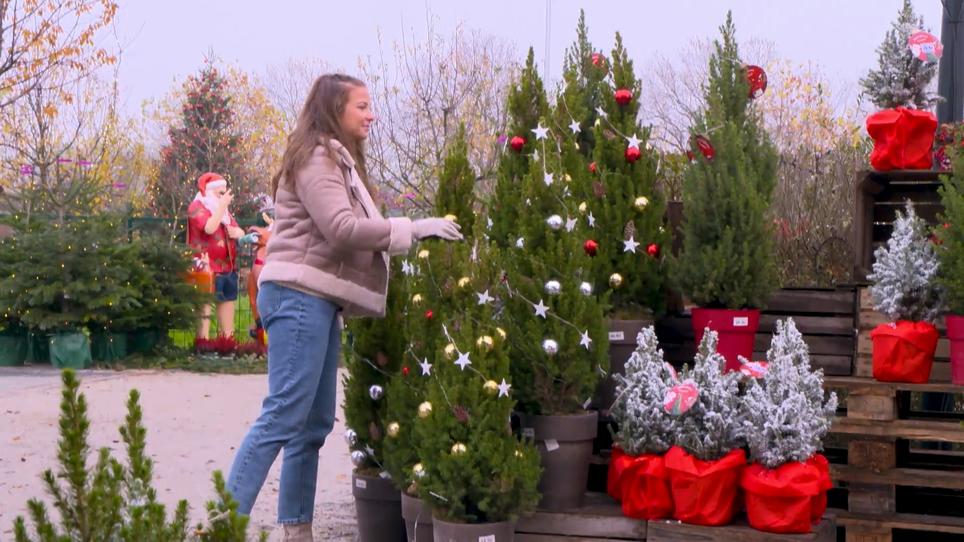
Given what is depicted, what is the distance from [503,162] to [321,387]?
1.27 meters

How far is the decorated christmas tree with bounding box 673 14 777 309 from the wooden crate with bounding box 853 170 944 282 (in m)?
0.68

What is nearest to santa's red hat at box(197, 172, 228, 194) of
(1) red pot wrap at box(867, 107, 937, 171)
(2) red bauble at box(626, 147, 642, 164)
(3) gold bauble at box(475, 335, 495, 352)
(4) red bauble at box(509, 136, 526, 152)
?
(4) red bauble at box(509, 136, 526, 152)

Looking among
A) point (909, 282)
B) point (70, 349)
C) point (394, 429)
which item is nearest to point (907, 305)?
point (909, 282)

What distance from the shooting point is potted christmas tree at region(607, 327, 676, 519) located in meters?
4.27

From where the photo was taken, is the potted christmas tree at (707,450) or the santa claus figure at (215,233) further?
the santa claus figure at (215,233)

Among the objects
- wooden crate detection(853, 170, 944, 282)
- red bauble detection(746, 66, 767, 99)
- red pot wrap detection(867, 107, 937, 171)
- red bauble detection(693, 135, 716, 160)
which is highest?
red bauble detection(746, 66, 767, 99)

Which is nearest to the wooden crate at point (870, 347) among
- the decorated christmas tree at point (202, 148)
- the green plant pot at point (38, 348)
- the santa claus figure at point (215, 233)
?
the santa claus figure at point (215, 233)

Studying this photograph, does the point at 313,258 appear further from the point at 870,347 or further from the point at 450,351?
the point at 870,347

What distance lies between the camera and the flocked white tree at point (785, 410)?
4.14m

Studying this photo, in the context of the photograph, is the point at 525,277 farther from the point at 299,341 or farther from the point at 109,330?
the point at 109,330

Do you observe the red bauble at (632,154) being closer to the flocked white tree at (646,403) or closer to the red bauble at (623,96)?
the red bauble at (623,96)

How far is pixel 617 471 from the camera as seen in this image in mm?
4441

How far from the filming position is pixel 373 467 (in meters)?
4.82

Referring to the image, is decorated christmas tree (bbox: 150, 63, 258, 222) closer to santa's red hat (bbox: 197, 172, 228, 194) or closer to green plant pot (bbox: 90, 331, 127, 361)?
santa's red hat (bbox: 197, 172, 228, 194)
